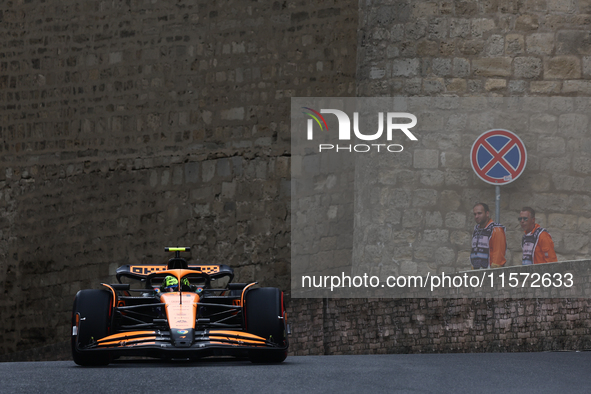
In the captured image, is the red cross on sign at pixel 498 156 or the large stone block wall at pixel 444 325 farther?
the red cross on sign at pixel 498 156

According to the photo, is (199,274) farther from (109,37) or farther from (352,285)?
(109,37)

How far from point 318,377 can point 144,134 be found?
26.8ft

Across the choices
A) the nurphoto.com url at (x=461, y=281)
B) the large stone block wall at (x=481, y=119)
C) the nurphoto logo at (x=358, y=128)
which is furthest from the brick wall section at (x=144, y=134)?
the nurphoto.com url at (x=461, y=281)

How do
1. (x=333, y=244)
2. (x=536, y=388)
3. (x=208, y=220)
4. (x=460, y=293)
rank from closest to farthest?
(x=536, y=388), (x=460, y=293), (x=333, y=244), (x=208, y=220)

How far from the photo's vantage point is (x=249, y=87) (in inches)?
547

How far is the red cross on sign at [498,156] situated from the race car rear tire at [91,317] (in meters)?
5.02

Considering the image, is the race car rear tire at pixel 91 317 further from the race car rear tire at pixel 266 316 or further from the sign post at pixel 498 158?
the sign post at pixel 498 158

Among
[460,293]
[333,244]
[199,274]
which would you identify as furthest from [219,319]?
[333,244]

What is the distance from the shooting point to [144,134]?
15.0 metres

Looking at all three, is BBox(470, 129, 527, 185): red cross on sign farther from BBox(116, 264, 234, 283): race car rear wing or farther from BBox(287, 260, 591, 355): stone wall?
BBox(116, 264, 234, 283): race car rear wing

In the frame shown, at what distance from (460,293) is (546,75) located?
277 centimetres

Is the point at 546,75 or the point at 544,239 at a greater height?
the point at 546,75

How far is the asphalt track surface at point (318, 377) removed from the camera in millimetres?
6629

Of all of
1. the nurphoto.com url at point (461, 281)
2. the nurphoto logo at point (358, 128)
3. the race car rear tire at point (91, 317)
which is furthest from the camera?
the nurphoto logo at point (358, 128)
